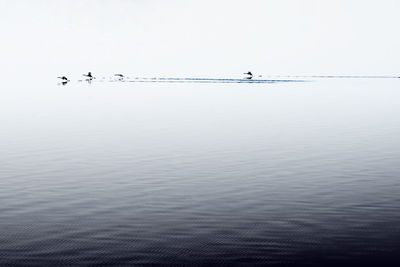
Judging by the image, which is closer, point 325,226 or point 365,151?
point 325,226

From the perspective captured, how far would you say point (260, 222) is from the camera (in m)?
30.2

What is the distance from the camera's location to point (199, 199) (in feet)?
116

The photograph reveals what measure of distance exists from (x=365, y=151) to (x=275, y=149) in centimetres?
714

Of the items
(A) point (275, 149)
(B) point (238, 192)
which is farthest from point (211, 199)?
(A) point (275, 149)

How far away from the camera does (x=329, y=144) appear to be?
212 ft

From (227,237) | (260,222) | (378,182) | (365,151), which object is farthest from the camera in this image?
(365,151)

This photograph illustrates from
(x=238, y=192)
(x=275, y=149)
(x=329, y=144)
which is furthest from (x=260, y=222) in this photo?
(x=329, y=144)

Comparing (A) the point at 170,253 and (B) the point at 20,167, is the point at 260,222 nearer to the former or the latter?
(A) the point at 170,253

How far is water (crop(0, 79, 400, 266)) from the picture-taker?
2598 centimetres

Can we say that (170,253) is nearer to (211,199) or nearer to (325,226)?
(325,226)

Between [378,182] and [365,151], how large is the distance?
57.2 ft

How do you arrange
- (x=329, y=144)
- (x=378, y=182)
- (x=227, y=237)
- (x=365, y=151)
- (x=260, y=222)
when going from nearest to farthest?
(x=227, y=237) < (x=260, y=222) < (x=378, y=182) < (x=365, y=151) < (x=329, y=144)

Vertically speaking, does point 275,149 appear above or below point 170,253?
above

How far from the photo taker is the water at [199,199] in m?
26.0
